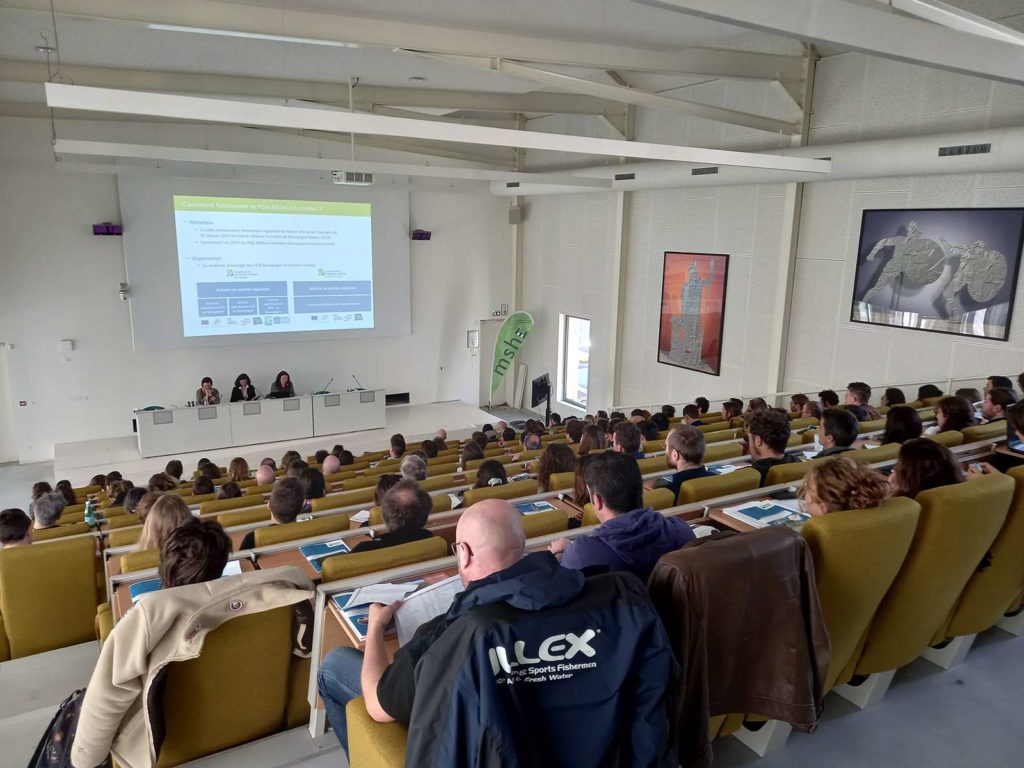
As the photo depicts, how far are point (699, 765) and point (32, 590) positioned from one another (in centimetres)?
366

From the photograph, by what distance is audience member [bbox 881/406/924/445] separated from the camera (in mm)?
4781

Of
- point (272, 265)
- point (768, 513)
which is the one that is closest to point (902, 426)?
point (768, 513)

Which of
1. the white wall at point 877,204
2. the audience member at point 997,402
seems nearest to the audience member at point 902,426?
the audience member at point 997,402

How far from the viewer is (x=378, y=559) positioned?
8.95 feet

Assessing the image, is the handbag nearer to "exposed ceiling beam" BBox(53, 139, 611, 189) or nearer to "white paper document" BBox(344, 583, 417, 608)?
"white paper document" BBox(344, 583, 417, 608)

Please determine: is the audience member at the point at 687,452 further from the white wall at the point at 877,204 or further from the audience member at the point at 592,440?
the white wall at the point at 877,204

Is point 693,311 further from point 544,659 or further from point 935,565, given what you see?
point 544,659

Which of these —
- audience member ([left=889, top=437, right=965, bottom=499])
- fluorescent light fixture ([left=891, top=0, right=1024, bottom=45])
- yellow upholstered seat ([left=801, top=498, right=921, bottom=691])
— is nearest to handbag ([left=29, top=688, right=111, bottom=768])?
yellow upholstered seat ([left=801, top=498, right=921, bottom=691])

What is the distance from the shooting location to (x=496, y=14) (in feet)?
23.2

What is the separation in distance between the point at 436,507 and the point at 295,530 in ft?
3.36

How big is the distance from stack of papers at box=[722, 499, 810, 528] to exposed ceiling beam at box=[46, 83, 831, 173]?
3.70 metres

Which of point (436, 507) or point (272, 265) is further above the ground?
point (272, 265)

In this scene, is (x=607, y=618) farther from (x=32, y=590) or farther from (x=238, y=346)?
(x=238, y=346)

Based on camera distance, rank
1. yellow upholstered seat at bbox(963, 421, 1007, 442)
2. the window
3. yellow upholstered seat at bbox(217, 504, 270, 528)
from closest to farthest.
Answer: yellow upholstered seat at bbox(963, 421, 1007, 442), yellow upholstered seat at bbox(217, 504, 270, 528), the window
